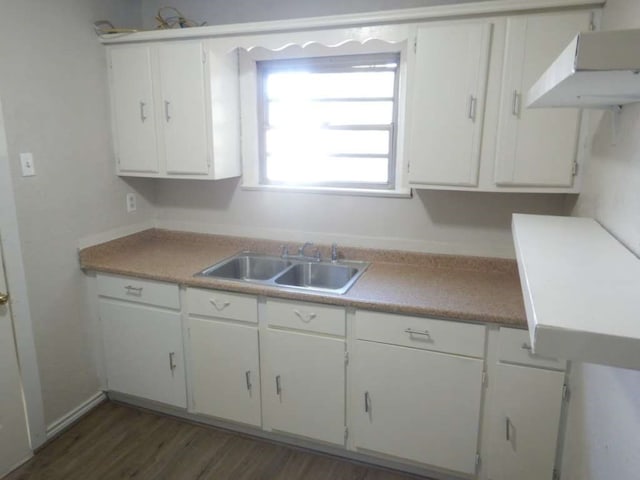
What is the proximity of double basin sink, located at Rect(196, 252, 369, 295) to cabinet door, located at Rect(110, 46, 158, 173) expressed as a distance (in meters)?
0.74

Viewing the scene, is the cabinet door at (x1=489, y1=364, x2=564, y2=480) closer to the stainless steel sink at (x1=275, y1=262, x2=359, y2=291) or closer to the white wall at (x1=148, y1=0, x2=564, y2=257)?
the white wall at (x1=148, y1=0, x2=564, y2=257)

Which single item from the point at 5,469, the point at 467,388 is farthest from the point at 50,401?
the point at 467,388

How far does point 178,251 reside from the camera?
2.68 metres

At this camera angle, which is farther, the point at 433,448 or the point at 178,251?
the point at 178,251

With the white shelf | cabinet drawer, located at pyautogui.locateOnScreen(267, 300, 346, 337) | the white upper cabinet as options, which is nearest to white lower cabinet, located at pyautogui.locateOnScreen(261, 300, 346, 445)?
cabinet drawer, located at pyautogui.locateOnScreen(267, 300, 346, 337)

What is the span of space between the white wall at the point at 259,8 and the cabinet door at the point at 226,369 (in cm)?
173

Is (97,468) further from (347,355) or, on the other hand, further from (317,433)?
(347,355)

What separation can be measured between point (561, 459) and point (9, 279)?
2586mm

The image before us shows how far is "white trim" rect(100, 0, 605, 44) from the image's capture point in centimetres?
178

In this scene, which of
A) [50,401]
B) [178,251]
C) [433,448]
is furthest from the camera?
[178,251]

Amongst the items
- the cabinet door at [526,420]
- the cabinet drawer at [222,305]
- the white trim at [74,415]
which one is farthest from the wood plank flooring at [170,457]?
the cabinet drawer at [222,305]

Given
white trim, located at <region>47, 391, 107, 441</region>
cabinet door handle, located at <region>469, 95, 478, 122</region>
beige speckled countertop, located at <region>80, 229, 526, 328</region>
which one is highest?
cabinet door handle, located at <region>469, 95, 478, 122</region>

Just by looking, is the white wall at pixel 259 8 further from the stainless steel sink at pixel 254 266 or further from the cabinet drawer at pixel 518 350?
the cabinet drawer at pixel 518 350

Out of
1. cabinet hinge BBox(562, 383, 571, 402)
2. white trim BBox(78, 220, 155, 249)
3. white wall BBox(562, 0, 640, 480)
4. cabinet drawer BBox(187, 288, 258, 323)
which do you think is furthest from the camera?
white trim BBox(78, 220, 155, 249)
